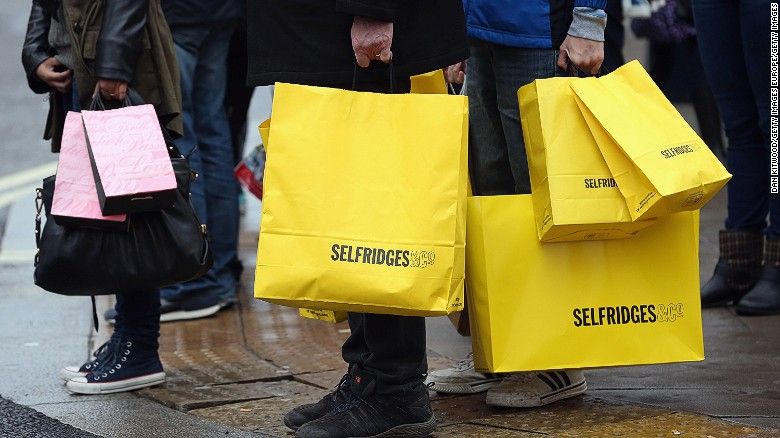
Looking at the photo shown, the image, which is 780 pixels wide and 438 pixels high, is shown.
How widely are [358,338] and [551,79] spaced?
87cm

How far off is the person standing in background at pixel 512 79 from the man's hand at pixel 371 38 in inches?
22.8

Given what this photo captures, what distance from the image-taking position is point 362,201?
3.25 m

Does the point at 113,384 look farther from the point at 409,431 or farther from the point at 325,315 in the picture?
the point at 409,431

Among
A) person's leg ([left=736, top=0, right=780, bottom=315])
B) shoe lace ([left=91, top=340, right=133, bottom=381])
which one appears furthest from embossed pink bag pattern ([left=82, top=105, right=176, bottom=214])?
person's leg ([left=736, top=0, right=780, bottom=315])

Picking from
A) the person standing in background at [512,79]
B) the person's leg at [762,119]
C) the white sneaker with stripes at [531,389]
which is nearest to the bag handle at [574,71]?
the person standing in background at [512,79]

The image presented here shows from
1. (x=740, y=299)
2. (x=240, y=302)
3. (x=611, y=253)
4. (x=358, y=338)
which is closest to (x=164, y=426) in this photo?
(x=358, y=338)

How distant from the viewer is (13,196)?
28.0ft

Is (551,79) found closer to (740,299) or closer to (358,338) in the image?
(358,338)

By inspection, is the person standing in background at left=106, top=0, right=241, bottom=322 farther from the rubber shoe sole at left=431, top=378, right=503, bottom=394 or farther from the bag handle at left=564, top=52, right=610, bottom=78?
the bag handle at left=564, top=52, right=610, bottom=78

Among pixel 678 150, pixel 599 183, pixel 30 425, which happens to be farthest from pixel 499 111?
pixel 30 425

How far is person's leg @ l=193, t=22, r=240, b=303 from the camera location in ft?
18.7

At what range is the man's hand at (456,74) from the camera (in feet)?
14.0

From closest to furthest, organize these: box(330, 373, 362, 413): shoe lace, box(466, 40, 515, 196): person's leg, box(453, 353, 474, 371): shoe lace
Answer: box(330, 373, 362, 413): shoe lace < box(466, 40, 515, 196): person's leg < box(453, 353, 474, 371): shoe lace

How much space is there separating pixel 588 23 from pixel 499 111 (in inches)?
16.3
